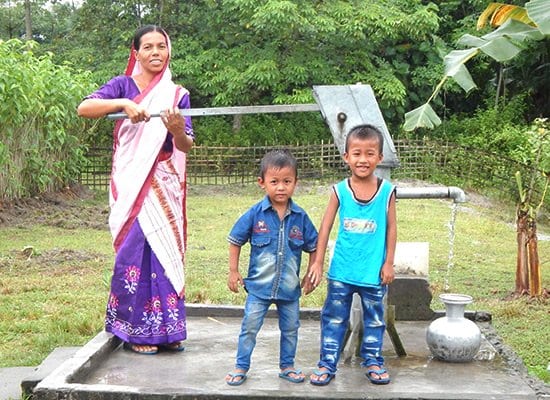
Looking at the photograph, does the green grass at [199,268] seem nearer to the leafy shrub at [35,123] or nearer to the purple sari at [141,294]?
the leafy shrub at [35,123]

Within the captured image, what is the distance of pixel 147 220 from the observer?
4.68 m

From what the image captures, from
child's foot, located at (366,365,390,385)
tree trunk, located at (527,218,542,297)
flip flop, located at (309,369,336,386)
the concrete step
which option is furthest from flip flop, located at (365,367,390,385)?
tree trunk, located at (527,218,542,297)

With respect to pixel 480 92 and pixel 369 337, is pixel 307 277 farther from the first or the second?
pixel 480 92

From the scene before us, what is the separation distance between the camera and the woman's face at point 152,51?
469 cm

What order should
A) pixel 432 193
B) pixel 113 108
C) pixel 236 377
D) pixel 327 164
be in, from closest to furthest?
pixel 236 377
pixel 113 108
pixel 432 193
pixel 327 164

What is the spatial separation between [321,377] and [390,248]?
0.73 metres

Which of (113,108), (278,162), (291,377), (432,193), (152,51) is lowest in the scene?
(291,377)

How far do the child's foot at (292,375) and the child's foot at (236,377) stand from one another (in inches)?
8.0

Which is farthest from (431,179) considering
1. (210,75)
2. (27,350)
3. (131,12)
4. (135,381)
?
(135,381)

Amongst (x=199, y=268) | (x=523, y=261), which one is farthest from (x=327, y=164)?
(x=523, y=261)

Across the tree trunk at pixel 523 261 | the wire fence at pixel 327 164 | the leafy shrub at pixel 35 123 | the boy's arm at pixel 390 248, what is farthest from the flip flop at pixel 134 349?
the wire fence at pixel 327 164

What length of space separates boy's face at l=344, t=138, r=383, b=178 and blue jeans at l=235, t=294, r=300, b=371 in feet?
2.46

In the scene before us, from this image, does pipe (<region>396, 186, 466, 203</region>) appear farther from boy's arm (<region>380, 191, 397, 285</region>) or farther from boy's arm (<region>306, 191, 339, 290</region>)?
boy's arm (<region>306, 191, 339, 290</region>)

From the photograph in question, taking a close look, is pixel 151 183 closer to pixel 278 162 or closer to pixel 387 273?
pixel 278 162
